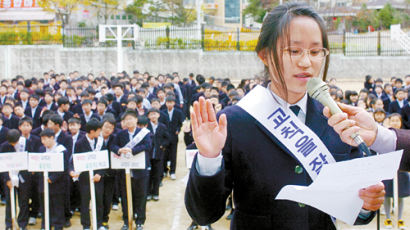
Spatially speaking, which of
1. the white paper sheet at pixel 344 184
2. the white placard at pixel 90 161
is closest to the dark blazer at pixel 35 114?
the white placard at pixel 90 161

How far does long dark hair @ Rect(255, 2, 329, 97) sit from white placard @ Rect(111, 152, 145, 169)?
5.26m

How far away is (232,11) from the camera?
5550 cm

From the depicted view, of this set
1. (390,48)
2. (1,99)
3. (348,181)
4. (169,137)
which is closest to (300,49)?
(348,181)

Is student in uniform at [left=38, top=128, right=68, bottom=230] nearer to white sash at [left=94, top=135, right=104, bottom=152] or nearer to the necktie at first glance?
white sash at [left=94, top=135, right=104, bottom=152]

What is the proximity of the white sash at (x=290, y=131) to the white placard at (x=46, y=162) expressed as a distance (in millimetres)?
5188

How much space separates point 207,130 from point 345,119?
0.51 meters

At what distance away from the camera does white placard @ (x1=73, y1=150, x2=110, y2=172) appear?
6.91m

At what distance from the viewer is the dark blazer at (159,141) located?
904cm

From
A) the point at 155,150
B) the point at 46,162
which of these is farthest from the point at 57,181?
the point at 155,150

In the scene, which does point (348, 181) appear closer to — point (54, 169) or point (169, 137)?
point (54, 169)

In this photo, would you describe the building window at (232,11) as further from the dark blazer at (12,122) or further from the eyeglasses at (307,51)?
the eyeglasses at (307,51)

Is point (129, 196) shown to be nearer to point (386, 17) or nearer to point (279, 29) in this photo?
point (279, 29)

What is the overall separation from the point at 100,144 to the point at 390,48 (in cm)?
2459

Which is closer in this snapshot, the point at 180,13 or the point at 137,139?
the point at 137,139
